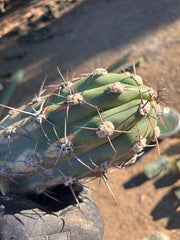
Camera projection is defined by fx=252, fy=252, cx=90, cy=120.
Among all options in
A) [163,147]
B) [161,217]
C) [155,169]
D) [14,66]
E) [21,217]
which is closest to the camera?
[21,217]

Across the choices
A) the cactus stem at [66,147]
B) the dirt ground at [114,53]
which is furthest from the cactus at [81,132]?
the dirt ground at [114,53]

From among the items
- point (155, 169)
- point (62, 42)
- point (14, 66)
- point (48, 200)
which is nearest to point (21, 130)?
point (48, 200)

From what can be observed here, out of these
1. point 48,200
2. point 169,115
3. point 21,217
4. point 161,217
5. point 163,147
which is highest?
point 21,217

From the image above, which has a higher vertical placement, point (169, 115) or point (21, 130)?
point (21, 130)

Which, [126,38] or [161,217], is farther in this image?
[126,38]

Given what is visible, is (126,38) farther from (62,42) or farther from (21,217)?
(21,217)

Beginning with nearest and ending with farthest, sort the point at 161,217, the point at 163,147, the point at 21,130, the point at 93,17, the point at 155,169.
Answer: the point at 21,130 < the point at 161,217 < the point at 155,169 < the point at 163,147 < the point at 93,17

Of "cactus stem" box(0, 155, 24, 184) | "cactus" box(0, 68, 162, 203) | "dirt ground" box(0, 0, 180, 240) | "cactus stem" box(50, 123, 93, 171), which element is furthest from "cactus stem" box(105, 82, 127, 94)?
"dirt ground" box(0, 0, 180, 240)

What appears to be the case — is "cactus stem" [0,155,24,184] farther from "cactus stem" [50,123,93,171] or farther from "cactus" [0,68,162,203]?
"cactus stem" [50,123,93,171]
